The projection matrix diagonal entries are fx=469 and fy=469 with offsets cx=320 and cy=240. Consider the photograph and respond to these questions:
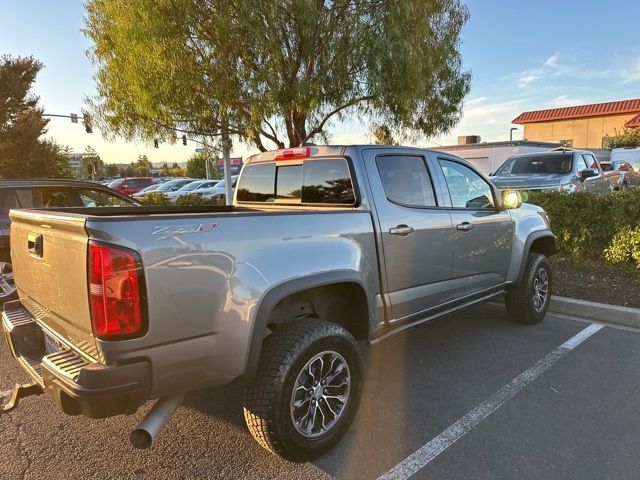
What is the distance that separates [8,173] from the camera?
21.6 m

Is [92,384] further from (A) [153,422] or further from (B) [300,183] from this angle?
(B) [300,183]

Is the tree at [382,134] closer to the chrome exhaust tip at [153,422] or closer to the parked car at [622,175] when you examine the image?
the parked car at [622,175]

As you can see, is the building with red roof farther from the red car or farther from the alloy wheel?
the alloy wheel

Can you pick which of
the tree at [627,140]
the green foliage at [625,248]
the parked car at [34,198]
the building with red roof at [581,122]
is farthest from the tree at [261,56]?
the building with red roof at [581,122]

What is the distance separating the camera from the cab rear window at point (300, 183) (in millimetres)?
3451

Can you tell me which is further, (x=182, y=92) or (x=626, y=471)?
(x=182, y=92)

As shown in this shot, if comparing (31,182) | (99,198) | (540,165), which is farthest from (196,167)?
(31,182)

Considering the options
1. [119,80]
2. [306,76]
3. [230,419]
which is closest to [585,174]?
[306,76]

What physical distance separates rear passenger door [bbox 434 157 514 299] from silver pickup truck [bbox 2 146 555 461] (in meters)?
0.02

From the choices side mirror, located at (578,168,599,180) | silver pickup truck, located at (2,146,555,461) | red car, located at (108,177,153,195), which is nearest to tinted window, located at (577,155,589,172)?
side mirror, located at (578,168,599,180)

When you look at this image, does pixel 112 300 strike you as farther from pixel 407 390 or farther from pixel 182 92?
pixel 182 92

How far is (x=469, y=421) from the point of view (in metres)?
3.13

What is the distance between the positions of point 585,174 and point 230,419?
9.53 m

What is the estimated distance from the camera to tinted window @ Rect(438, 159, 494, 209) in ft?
13.5
